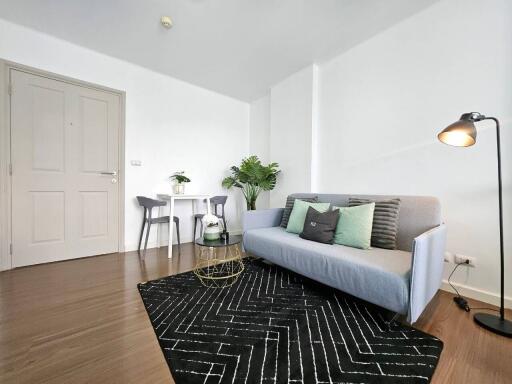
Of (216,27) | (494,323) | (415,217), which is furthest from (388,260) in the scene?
(216,27)

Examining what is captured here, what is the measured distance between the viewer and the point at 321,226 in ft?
6.82

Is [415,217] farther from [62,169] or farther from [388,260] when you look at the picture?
[62,169]

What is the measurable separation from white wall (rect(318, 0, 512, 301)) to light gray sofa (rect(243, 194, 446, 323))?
344mm

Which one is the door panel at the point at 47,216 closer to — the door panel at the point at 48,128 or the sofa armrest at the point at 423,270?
the door panel at the point at 48,128

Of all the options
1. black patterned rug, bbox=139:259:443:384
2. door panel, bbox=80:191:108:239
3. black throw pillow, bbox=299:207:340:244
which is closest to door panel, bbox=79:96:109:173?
door panel, bbox=80:191:108:239

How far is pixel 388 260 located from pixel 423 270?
248 mm

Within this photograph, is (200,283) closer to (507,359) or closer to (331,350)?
(331,350)

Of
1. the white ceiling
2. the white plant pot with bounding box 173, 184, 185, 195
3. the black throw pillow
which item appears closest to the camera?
the black throw pillow

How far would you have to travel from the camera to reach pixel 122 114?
308 cm

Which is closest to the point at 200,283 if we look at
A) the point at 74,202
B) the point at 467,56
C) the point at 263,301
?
the point at 263,301

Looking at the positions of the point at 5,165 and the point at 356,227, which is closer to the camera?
the point at 356,227

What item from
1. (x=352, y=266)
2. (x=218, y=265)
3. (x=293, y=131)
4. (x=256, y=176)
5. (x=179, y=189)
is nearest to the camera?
(x=352, y=266)

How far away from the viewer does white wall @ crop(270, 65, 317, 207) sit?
317 cm

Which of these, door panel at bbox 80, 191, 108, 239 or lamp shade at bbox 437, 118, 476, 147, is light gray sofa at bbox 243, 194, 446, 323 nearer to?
lamp shade at bbox 437, 118, 476, 147
